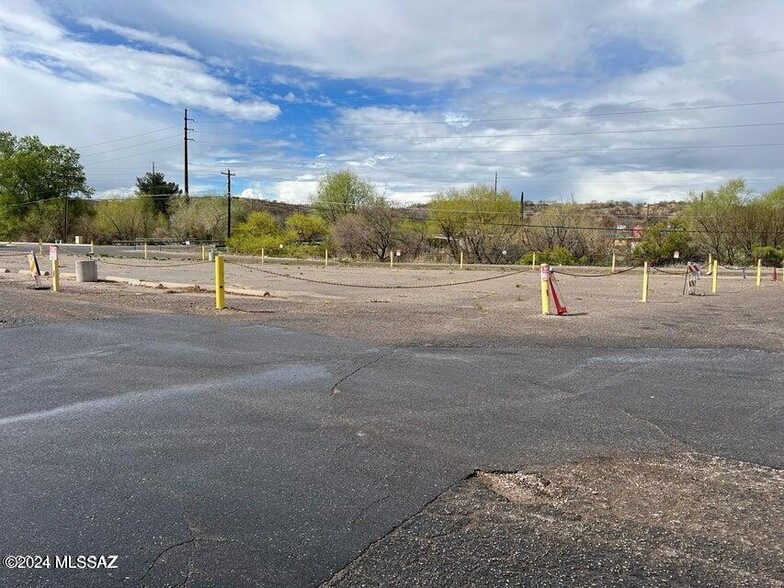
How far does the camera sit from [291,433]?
5.30 meters

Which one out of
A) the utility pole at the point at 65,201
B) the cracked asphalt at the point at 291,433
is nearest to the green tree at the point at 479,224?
the cracked asphalt at the point at 291,433

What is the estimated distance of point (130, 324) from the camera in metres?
11.4

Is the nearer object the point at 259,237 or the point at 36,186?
the point at 259,237

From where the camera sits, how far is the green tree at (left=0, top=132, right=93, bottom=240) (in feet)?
289

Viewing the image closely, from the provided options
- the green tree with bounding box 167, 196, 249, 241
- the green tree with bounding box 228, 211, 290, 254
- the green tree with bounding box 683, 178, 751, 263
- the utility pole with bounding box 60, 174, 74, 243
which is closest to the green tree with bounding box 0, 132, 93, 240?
the utility pole with bounding box 60, 174, 74, 243

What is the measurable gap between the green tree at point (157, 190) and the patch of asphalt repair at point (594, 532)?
9326 centimetres

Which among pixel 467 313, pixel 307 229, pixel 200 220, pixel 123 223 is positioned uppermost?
pixel 200 220

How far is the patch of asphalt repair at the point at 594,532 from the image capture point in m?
3.17

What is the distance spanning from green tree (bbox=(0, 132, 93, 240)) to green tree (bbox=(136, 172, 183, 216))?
7860 mm

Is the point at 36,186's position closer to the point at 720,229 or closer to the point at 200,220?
the point at 200,220

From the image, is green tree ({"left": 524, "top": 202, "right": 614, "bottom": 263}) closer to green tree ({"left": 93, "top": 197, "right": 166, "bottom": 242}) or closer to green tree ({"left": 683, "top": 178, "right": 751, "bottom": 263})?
green tree ({"left": 683, "top": 178, "right": 751, "bottom": 263})

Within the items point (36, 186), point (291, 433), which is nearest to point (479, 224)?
point (291, 433)

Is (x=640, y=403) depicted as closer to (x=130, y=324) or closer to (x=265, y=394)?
(x=265, y=394)

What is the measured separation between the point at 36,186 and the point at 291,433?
332ft
